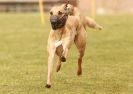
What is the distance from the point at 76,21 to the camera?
1002cm

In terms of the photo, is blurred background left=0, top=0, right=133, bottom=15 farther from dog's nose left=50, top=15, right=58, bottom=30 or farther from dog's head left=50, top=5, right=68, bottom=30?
dog's nose left=50, top=15, right=58, bottom=30

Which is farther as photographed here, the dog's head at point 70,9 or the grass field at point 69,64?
the grass field at point 69,64

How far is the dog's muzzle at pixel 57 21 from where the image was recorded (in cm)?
898

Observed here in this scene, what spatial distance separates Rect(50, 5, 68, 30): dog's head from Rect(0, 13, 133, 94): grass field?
105cm

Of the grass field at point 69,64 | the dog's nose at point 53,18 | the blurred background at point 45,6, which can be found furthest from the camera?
the blurred background at point 45,6

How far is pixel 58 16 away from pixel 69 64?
412 centimetres

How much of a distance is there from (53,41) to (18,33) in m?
12.8

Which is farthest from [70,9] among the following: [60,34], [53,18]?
[53,18]

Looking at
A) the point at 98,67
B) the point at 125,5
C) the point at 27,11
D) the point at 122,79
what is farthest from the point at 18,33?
the point at 125,5

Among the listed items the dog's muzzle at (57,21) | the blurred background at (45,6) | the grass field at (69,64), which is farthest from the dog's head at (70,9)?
the blurred background at (45,6)

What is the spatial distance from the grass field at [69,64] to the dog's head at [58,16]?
3.46 feet

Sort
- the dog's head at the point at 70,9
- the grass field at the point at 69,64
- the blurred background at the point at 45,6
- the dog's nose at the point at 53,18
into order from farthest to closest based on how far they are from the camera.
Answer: the blurred background at the point at 45,6 → the grass field at the point at 69,64 → the dog's head at the point at 70,9 → the dog's nose at the point at 53,18

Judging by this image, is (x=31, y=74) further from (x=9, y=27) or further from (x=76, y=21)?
(x=9, y=27)

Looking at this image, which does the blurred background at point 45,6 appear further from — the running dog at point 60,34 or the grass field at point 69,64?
the running dog at point 60,34
